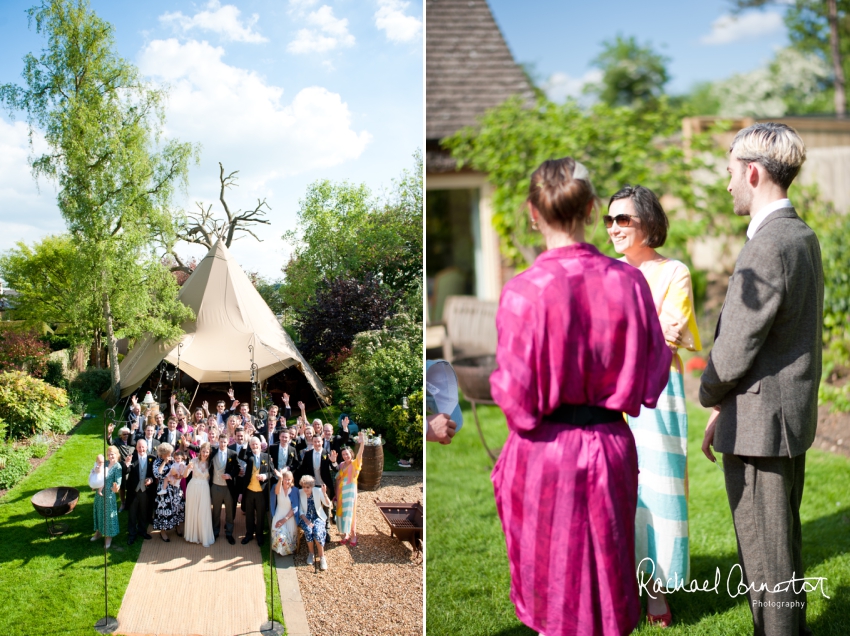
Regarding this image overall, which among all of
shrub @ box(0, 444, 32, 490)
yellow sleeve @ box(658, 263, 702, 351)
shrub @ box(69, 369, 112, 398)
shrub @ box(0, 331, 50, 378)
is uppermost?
yellow sleeve @ box(658, 263, 702, 351)

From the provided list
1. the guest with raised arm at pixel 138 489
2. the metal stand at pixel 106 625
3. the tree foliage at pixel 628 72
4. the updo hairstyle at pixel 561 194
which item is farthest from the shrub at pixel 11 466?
the tree foliage at pixel 628 72

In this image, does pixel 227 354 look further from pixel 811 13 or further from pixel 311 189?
pixel 811 13

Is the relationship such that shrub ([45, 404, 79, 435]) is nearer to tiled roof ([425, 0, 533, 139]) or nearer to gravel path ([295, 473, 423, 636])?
gravel path ([295, 473, 423, 636])

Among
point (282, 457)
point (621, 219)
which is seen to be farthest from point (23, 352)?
point (621, 219)

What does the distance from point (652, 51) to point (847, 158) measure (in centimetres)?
2139

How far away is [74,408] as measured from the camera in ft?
11.2

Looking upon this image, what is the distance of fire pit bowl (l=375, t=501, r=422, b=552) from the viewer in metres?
3.75

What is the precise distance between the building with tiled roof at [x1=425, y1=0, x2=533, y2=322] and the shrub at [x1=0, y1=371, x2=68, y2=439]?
654 cm

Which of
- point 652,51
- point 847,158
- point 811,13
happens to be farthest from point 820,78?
point 847,158

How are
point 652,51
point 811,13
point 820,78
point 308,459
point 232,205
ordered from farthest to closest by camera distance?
point 652,51, point 820,78, point 811,13, point 308,459, point 232,205

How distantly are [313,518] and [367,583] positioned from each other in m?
0.48

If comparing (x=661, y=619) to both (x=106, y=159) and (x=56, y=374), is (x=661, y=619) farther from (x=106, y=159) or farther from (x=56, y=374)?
(x=106, y=159)

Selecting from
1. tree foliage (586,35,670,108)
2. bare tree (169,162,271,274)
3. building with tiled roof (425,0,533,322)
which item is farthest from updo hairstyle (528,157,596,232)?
tree foliage (586,35,670,108)

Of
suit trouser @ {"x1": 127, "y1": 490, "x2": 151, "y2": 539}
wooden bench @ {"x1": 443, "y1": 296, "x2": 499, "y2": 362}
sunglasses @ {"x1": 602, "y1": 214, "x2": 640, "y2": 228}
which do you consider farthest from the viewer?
wooden bench @ {"x1": 443, "y1": 296, "x2": 499, "y2": 362}
